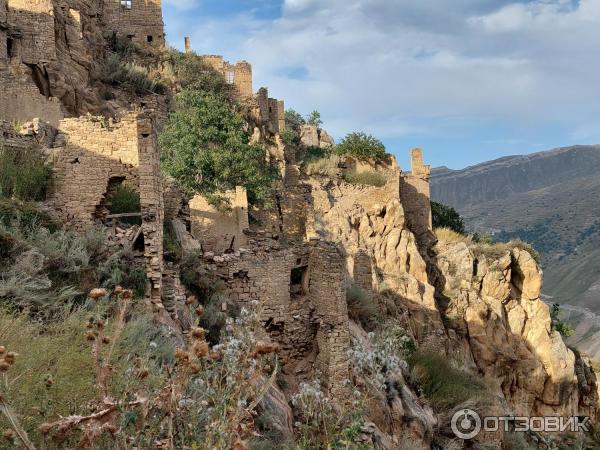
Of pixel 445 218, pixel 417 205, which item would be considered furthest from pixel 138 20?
pixel 445 218

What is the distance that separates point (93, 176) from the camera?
9672 millimetres

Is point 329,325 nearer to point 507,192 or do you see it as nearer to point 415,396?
point 415,396

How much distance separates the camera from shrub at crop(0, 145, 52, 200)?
9.14 m

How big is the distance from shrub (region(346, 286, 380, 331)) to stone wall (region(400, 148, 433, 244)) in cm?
1160

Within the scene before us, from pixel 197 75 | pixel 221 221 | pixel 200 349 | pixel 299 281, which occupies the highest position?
pixel 197 75

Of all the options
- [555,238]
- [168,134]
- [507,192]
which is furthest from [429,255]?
[507,192]

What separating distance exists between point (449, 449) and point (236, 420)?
25.5 ft

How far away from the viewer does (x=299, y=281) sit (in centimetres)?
1187

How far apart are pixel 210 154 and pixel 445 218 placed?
14.5m

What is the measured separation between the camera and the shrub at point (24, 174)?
914 centimetres

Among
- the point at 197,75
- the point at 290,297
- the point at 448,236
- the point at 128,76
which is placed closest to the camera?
the point at 290,297

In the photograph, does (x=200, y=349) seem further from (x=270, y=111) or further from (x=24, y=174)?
(x=270, y=111)

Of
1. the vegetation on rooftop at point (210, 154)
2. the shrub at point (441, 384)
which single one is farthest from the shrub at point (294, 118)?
the shrub at point (441, 384)

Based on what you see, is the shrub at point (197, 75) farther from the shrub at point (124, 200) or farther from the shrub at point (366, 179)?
the shrub at point (124, 200)
